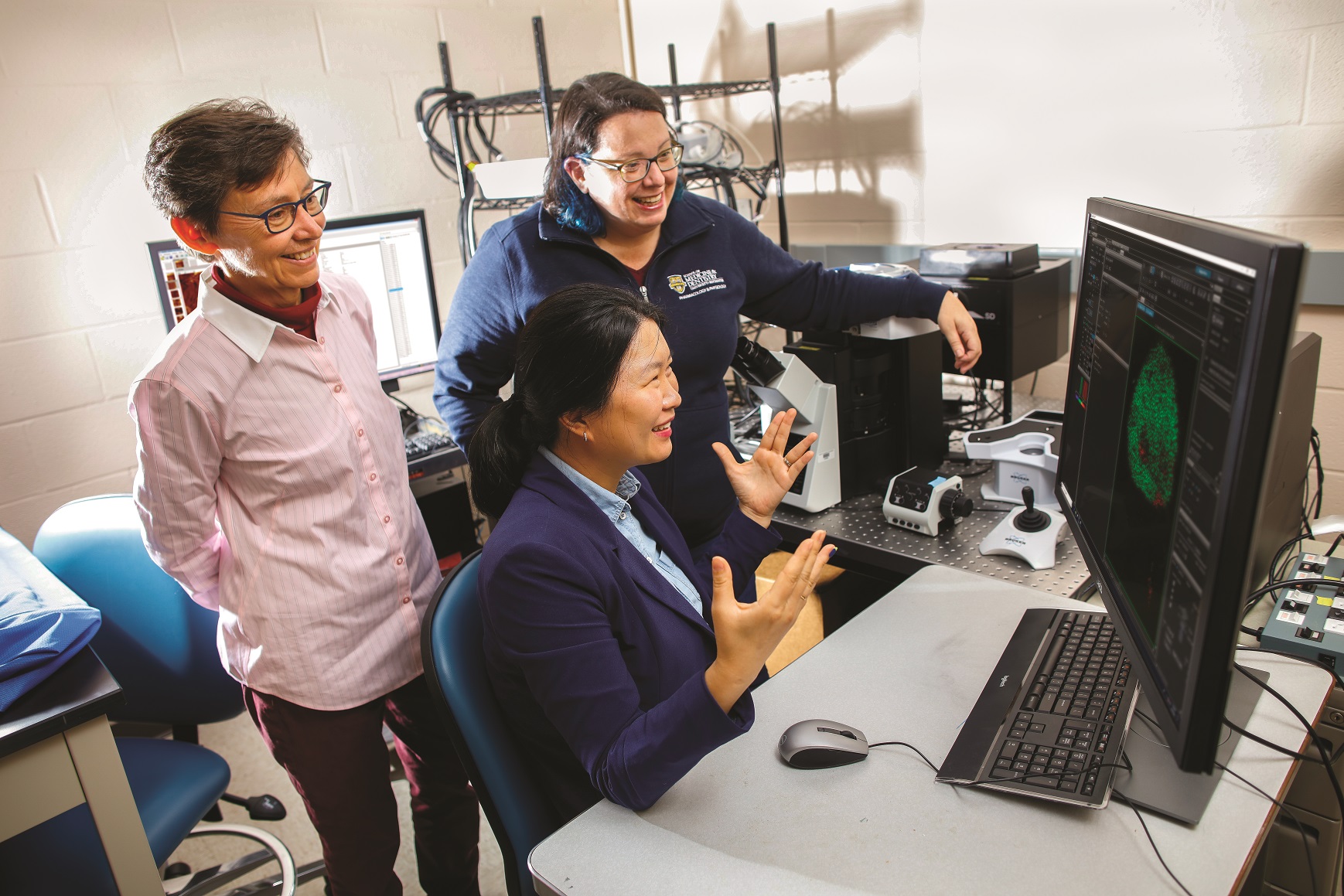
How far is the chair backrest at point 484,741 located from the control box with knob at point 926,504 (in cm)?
83

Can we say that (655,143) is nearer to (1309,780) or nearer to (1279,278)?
(1279,278)

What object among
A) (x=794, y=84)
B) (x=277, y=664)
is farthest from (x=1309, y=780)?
(x=794, y=84)

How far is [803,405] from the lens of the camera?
1701mm

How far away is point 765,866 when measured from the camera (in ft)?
2.82

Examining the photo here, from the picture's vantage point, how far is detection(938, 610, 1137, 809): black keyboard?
903 mm

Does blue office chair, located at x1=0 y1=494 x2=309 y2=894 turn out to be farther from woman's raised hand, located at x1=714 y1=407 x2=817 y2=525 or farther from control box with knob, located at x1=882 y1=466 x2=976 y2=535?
control box with knob, located at x1=882 y1=466 x2=976 y2=535

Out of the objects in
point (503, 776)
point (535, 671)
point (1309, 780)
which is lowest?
point (1309, 780)

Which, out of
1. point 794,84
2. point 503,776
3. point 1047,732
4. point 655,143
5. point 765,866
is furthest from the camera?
point 794,84

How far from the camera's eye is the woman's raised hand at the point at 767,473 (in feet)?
4.32

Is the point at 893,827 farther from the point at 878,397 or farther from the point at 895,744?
the point at 878,397

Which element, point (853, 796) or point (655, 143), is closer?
point (853, 796)

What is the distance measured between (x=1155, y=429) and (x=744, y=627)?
43 centimetres

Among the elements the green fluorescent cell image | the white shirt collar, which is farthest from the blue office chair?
the green fluorescent cell image

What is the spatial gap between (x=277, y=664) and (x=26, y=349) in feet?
4.44
